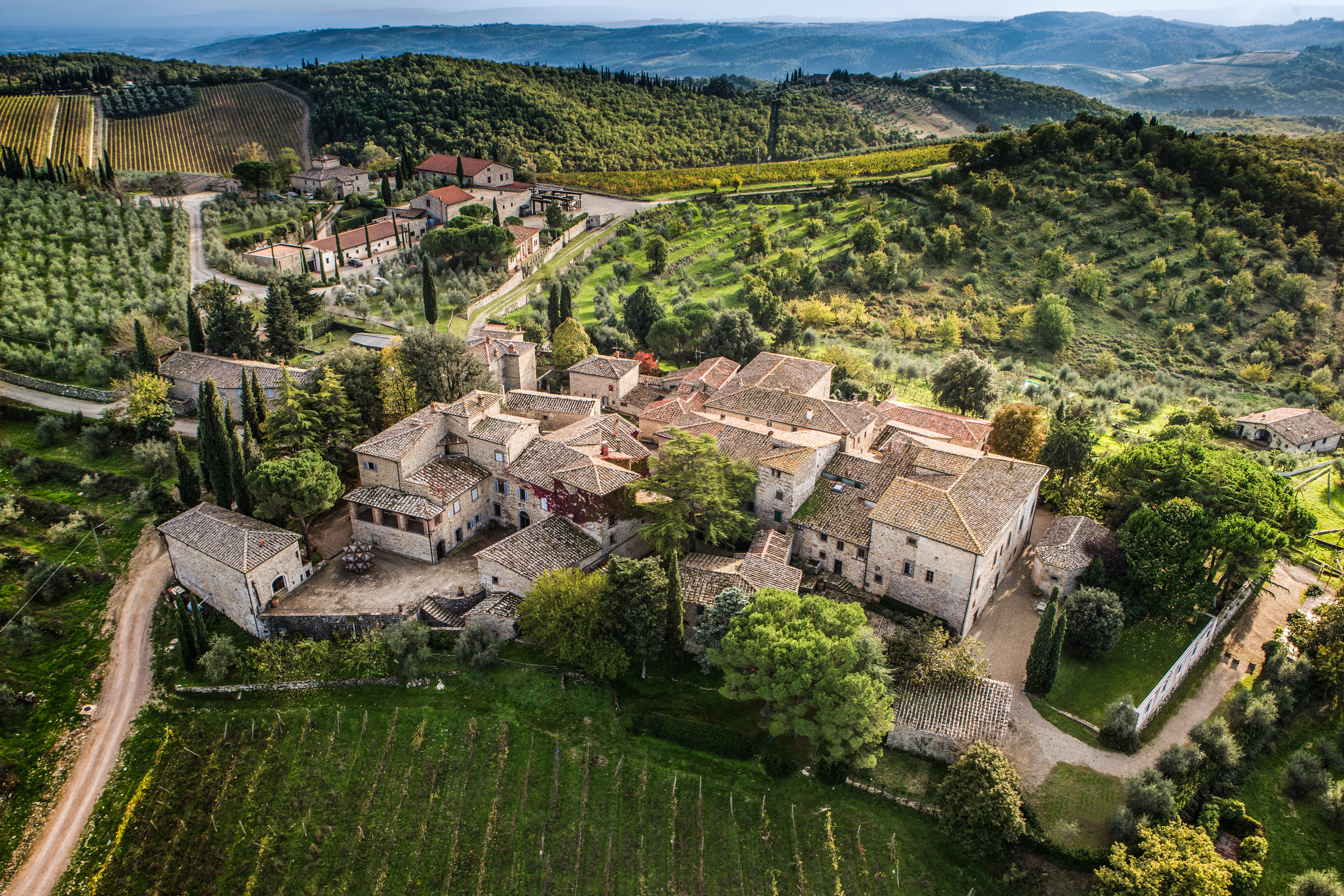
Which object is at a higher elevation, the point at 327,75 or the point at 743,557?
the point at 327,75

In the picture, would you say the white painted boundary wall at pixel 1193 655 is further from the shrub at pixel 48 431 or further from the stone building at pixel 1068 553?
the shrub at pixel 48 431

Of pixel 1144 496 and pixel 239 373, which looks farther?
pixel 239 373

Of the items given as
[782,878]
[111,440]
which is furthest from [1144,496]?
[111,440]

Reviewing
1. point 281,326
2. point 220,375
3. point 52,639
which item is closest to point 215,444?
point 52,639

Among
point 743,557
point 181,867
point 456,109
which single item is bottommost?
point 181,867

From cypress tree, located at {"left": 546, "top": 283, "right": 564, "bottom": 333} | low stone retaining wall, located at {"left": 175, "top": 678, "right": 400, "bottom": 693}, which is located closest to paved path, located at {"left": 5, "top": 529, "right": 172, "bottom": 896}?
low stone retaining wall, located at {"left": 175, "top": 678, "right": 400, "bottom": 693}

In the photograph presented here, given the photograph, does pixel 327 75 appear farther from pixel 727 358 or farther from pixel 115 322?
pixel 727 358

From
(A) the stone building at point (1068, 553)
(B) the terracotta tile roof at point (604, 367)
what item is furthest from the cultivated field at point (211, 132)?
(A) the stone building at point (1068, 553)

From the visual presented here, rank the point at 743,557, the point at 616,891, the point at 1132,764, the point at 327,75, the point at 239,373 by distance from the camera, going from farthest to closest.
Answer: the point at 327,75 → the point at 239,373 → the point at 743,557 → the point at 1132,764 → the point at 616,891
